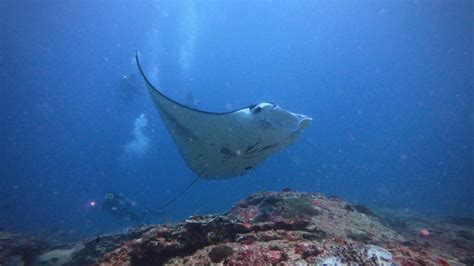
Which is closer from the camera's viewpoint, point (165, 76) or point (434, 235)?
point (434, 235)

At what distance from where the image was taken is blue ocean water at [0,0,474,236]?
163 ft

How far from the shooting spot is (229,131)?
5297mm

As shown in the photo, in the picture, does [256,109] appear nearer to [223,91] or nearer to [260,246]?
[260,246]

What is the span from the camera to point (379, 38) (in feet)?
251

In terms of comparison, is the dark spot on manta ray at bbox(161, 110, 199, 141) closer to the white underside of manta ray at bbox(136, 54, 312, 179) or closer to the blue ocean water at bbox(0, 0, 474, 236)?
the white underside of manta ray at bbox(136, 54, 312, 179)

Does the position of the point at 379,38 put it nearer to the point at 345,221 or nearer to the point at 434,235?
the point at 434,235

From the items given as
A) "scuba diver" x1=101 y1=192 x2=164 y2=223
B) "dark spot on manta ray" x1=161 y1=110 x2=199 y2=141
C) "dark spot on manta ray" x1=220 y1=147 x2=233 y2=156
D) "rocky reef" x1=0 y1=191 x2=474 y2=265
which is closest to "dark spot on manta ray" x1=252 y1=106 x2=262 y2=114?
"dark spot on manta ray" x1=220 y1=147 x2=233 y2=156

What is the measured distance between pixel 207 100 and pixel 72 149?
272 feet

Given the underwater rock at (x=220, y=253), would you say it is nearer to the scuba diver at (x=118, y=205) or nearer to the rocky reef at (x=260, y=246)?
the rocky reef at (x=260, y=246)

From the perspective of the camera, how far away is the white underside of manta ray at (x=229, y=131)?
16.8ft

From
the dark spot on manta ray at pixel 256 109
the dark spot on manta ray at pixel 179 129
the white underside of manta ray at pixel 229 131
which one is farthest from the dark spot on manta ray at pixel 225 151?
the dark spot on manta ray at pixel 256 109

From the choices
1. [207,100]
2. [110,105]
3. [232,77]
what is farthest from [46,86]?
[232,77]

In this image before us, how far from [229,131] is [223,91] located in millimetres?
143967

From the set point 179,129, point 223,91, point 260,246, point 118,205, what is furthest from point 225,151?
point 223,91
